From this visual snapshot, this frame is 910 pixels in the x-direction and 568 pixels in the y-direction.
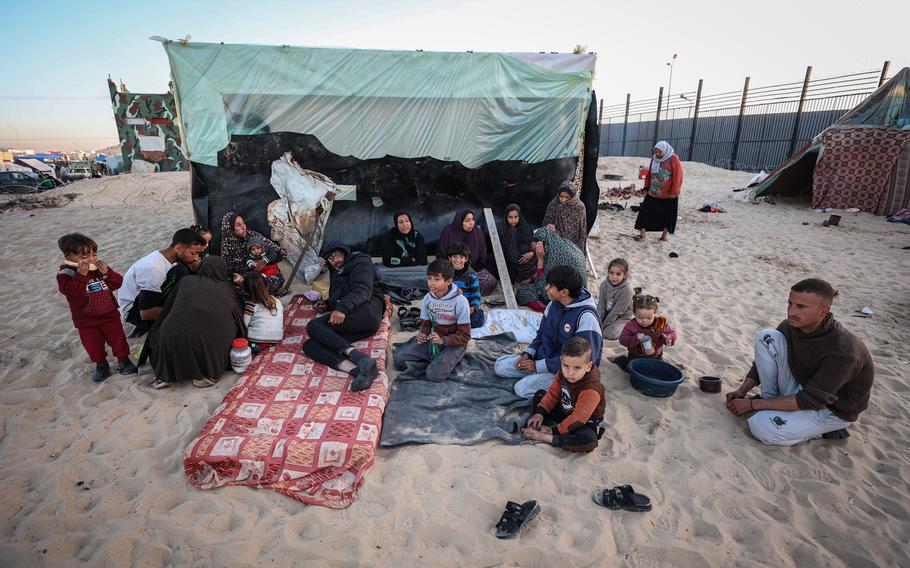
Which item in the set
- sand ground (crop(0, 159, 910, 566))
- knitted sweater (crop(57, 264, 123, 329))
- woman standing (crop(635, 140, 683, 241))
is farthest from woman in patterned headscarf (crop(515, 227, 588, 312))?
knitted sweater (crop(57, 264, 123, 329))

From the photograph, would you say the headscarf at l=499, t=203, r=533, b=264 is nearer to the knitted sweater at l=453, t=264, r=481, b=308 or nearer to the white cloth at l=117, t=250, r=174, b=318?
the knitted sweater at l=453, t=264, r=481, b=308

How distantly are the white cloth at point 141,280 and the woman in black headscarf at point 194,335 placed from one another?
0.53m

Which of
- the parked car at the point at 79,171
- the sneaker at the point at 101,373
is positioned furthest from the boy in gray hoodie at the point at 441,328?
the parked car at the point at 79,171

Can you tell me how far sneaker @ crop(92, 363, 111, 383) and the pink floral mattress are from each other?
1.09 metres

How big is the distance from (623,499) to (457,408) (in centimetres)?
123

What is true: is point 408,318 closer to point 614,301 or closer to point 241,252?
point 614,301

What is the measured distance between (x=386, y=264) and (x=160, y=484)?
11.9 feet

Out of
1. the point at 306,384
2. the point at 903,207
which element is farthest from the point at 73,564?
the point at 903,207

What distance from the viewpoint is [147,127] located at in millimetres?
16141

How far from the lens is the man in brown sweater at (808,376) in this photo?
2422 mm

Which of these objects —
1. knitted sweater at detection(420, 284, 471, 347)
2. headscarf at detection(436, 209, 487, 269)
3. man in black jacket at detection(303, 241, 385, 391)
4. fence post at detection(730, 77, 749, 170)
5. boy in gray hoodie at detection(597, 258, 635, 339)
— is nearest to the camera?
man in black jacket at detection(303, 241, 385, 391)

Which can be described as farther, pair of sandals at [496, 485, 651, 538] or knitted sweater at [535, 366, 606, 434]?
knitted sweater at [535, 366, 606, 434]

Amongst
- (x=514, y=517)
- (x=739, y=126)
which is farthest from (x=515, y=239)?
(x=739, y=126)

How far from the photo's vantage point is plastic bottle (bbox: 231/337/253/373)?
3.45m
